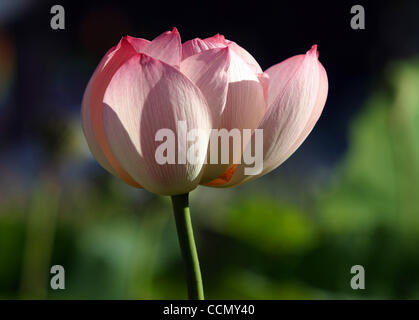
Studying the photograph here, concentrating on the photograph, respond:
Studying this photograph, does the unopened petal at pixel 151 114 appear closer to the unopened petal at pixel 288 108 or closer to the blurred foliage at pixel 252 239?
the unopened petal at pixel 288 108

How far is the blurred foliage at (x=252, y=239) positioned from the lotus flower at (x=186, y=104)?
1.95 ft

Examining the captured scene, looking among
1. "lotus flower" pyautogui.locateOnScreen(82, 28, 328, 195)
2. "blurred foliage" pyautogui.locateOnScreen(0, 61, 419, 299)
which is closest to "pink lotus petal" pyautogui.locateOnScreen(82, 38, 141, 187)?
"lotus flower" pyautogui.locateOnScreen(82, 28, 328, 195)

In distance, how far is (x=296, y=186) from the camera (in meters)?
1.05

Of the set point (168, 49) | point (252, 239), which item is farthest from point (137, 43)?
point (252, 239)

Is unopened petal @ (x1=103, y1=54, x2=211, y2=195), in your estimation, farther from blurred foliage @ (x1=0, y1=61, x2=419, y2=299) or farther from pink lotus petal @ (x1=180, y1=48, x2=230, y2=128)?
blurred foliage @ (x1=0, y1=61, x2=419, y2=299)

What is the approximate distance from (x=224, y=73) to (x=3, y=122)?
0.89m

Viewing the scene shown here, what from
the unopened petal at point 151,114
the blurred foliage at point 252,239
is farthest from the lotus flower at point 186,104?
the blurred foliage at point 252,239

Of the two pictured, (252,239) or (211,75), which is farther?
(252,239)

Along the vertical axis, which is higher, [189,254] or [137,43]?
[137,43]

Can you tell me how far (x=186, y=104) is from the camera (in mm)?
279

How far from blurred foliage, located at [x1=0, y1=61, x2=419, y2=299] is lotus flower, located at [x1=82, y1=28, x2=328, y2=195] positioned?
60 cm

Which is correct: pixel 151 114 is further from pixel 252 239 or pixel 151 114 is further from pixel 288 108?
pixel 252 239

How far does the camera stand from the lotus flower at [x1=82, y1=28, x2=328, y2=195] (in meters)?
0.28

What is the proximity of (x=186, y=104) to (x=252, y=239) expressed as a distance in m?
0.73
